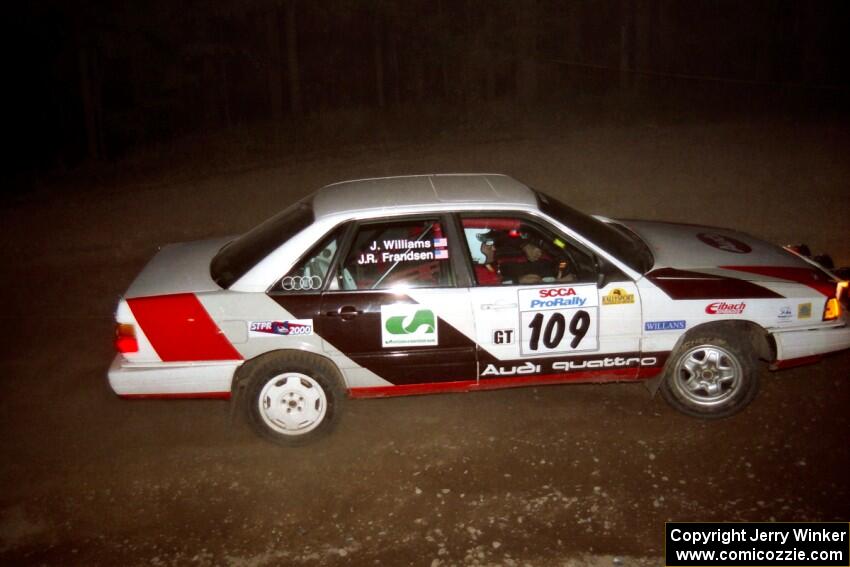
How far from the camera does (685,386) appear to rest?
5176 millimetres

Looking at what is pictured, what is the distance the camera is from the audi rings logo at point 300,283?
4.91 m

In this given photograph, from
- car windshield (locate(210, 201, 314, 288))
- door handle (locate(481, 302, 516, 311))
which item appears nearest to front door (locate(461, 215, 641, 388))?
door handle (locate(481, 302, 516, 311))

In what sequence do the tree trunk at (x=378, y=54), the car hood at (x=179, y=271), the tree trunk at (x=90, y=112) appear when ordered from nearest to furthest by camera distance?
the car hood at (x=179, y=271), the tree trunk at (x=90, y=112), the tree trunk at (x=378, y=54)

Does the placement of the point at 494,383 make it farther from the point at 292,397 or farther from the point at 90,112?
the point at 90,112

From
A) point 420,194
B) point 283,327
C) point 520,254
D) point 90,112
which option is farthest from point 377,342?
point 90,112

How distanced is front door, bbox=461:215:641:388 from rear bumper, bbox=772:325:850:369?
3.04 ft

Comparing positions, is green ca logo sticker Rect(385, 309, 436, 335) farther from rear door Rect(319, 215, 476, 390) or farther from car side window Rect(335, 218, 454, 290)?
car side window Rect(335, 218, 454, 290)

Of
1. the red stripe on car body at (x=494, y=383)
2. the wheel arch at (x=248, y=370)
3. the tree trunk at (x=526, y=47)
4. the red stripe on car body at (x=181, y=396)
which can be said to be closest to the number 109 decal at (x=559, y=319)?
the red stripe on car body at (x=494, y=383)

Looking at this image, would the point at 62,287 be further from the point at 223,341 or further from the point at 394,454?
the point at 394,454

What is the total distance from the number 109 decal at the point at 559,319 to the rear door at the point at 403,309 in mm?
361

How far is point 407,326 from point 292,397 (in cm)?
87

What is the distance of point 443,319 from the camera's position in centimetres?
489

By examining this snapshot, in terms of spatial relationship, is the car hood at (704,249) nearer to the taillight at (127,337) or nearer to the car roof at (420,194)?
the car roof at (420,194)

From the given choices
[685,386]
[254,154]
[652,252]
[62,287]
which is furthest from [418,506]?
[254,154]
